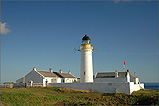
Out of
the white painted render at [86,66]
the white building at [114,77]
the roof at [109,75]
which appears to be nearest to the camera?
the white painted render at [86,66]

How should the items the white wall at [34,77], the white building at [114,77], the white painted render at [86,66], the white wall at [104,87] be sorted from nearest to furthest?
the white wall at [104,87] → the white painted render at [86,66] → the white wall at [34,77] → the white building at [114,77]

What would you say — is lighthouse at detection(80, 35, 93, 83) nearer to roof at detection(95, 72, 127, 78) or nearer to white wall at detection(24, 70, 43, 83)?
roof at detection(95, 72, 127, 78)

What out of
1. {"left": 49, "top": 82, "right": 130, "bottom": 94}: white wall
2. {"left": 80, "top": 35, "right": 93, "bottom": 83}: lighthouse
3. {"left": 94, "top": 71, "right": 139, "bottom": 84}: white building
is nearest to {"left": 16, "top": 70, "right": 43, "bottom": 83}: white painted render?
{"left": 49, "top": 82, "right": 130, "bottom": 94}: white wall

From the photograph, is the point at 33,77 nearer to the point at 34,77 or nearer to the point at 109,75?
the point at 34,77

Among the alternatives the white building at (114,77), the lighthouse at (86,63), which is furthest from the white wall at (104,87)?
the white building at (114,77)

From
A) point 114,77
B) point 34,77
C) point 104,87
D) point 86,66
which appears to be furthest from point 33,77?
point 114,77

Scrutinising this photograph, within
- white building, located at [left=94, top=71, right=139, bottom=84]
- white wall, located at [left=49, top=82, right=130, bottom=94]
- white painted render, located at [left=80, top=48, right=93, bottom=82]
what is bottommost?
white wall, located at [left=49, top=82, right=130, bottom=94]

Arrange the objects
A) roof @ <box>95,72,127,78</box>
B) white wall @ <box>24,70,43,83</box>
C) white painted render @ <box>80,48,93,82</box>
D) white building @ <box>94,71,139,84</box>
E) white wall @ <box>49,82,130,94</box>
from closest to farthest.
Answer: white wall @ <box>49,82,130,94</box> → white painted render @ <box>80,48,93,82</box> → white wall @ <box>24,70,43,83</box> → white building @ <box>94,71,139,84</box> → roof @ <box>95,72,127,78</box>

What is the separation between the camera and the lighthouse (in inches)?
1423

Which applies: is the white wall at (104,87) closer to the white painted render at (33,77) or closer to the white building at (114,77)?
the white painted render at (33,77)

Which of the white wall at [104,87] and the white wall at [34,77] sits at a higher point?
the white wall at [34,77]

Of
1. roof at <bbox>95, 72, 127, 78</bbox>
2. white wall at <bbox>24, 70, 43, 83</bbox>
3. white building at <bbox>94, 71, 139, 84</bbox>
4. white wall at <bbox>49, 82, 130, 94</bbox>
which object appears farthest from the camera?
roof at <bbox>95, 72, 127, 78</bbox>

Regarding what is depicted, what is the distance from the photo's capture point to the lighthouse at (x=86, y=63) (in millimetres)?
36150

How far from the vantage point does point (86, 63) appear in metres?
36.2
